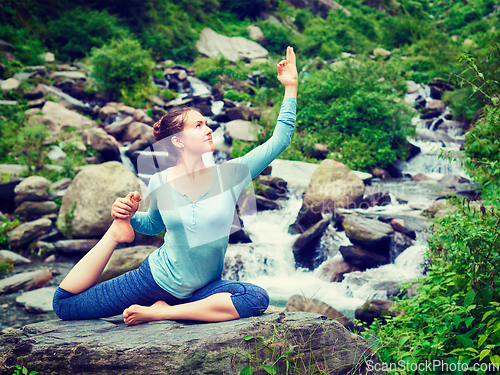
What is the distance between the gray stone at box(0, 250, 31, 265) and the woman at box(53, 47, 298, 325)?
5.35m

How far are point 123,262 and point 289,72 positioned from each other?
403 centimetres

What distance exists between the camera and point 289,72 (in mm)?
2041

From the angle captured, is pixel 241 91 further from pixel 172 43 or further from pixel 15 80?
pixel 15 80

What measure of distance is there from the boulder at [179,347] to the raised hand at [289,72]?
1.33 m

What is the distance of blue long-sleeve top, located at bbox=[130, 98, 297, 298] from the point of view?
199cm

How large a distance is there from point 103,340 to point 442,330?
1.89m

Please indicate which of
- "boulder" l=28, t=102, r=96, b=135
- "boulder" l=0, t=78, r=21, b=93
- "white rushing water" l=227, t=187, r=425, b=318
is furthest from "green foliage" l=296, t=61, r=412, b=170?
"boulder" l=0, t=78, r=21, b=93

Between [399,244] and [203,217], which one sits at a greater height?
[203,217]

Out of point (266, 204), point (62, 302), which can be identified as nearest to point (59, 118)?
point (266, 204)

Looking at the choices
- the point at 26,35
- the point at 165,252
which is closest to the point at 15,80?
the point at 26,35

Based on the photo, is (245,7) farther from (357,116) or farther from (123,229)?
(123,229)

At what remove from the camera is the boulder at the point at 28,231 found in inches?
A: 275

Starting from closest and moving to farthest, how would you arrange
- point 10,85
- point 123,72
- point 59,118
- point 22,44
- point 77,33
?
point 59,118 < point 10,85 < point 123,72 < point 22,44 < point 77,33

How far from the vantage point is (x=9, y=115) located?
11.4 metres
